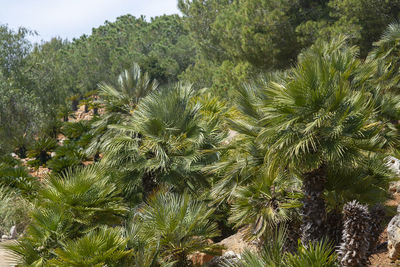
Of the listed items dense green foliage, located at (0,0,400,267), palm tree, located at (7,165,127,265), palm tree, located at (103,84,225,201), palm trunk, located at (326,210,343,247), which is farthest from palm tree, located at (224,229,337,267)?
palm tree, located at (103,84,225,201)

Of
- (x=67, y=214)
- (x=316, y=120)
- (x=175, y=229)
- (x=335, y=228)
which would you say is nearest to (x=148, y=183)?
(x=67, y=214)

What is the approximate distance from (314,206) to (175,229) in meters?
2.23

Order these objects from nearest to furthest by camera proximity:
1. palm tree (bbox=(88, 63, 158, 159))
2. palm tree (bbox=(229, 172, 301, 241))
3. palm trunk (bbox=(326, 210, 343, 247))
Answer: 1. palm tree (bbox=(229, 172, 301, 241))
2. palm trunk (bbox=(326, 210, 343, 247))
3. palm tree (bbox=(88, 63, 158, 159))

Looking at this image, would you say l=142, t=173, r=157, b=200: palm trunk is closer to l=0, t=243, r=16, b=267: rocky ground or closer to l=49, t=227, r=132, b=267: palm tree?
l=0, t=243, r=16, b=267: rocky ground

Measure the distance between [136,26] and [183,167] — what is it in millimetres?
56836

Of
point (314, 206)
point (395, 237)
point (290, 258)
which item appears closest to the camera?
point (290, 258)

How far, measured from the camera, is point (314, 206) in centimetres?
753

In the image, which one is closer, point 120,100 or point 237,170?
point 237,170

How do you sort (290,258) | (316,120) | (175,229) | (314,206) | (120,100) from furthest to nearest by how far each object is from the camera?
(120,100) → (175,229) → (314,206) → (316,120) → (290,258)

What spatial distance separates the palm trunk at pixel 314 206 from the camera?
297 inches

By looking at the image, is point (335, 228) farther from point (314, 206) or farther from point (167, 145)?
Answer: point (167, 145)

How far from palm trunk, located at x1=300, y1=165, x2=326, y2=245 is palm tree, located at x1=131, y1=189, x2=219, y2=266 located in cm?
155

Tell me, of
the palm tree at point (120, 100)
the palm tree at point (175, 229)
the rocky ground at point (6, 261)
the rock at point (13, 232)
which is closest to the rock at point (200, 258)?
the palm tree at point (175, 229)

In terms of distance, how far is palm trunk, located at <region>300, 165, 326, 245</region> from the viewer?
755 centimetres
